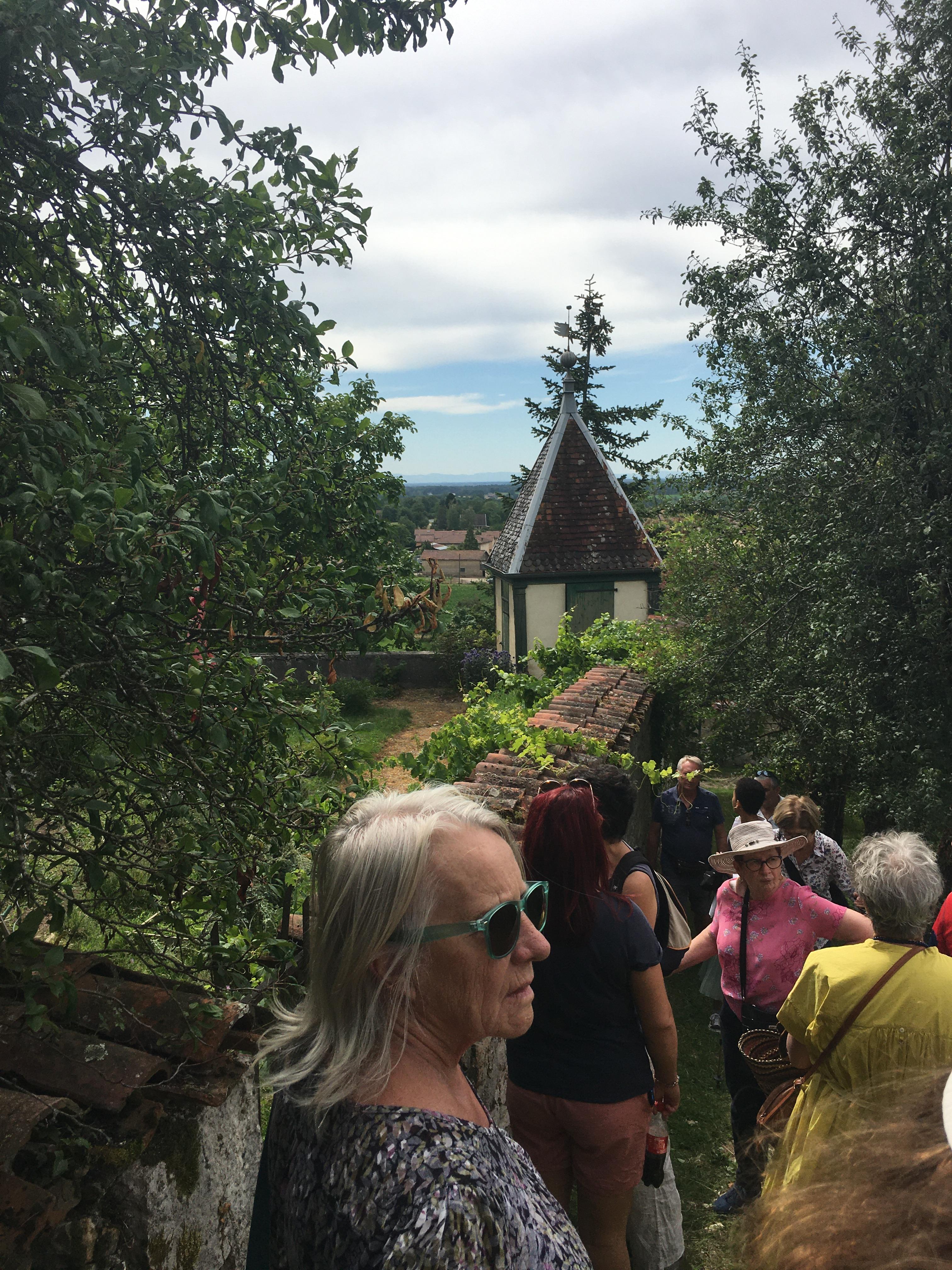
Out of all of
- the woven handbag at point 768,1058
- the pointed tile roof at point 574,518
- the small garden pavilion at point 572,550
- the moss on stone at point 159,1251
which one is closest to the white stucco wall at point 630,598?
the small garden pavilion at point 572,550

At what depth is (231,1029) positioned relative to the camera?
2330mm

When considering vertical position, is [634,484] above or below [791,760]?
above

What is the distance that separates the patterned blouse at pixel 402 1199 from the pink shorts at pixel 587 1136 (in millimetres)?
1552

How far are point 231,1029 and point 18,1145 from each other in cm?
69

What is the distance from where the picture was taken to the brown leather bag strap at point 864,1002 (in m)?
2.67

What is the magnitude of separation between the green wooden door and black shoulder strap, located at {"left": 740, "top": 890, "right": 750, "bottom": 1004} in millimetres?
15092

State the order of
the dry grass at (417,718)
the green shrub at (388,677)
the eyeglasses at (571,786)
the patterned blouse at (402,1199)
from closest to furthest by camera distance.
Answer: the patterned blouse at (402,1199) → the eyeglasses at (571,786) → the dry grass at (417,718) → the green shrub at (388,677)

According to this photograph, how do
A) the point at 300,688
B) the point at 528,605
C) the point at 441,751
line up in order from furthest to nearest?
1. the point at 528,605
2. the point at 441,751
3. the point at 300,688

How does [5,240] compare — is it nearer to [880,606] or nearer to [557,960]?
[557,960]

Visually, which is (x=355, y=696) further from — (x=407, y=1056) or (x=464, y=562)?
(x=464, y=562)

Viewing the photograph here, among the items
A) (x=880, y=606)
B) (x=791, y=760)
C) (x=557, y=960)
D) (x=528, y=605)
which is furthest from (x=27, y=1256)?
(x=528, y=605)

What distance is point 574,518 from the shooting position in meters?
19.3

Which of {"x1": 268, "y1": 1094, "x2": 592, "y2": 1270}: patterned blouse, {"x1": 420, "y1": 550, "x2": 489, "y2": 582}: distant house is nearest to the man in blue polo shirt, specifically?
{"x1": 268, "y1": 1094, "x2": 592, "y2": 1270}: patterned blouse

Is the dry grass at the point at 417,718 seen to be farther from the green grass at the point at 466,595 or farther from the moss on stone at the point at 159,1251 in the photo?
the moss on stone at the point at 159,1251
